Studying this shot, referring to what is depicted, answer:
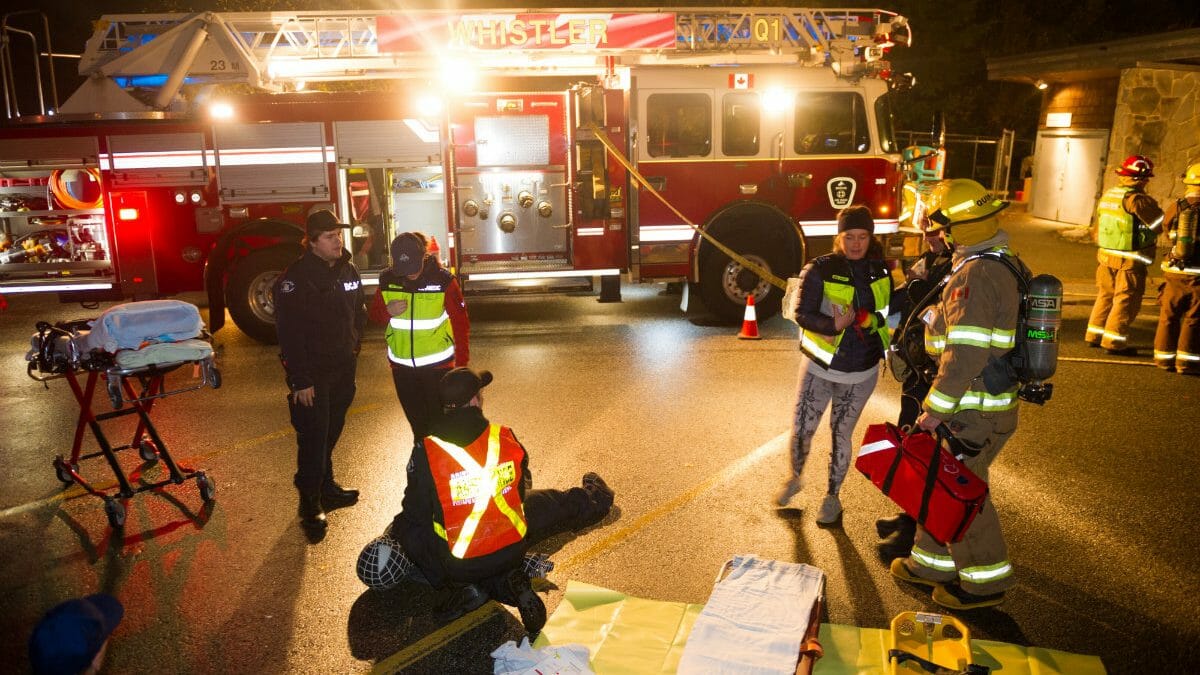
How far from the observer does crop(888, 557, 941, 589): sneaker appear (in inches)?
165

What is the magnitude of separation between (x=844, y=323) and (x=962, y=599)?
1.42 meters

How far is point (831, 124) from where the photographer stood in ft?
32.0

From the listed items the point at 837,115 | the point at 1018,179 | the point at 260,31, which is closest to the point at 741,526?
the point at 837,115

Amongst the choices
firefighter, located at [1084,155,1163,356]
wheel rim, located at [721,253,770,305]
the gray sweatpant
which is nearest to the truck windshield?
wheel rim, located at [721,253,770,305]

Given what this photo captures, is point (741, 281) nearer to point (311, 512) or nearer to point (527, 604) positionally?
point (311, 512)

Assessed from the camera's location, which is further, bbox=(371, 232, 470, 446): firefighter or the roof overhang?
the roof overhang

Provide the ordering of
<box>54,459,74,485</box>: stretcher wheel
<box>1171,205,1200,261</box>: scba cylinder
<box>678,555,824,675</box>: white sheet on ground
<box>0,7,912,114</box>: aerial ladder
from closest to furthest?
<box>678,555,824,675</box>: white sheet on ground, <box>54,459,74,485</box>: stretcher wheel, <box>1171,205,1200,261</box>: scba cylinder, <box>0,7,912,114</box>: aerial ladder

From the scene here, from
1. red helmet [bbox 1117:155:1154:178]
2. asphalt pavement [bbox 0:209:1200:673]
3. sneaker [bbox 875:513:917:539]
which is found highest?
red helmet [bbox 1117:155:1154:178]

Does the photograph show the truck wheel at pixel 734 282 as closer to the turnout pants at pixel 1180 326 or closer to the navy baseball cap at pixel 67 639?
the turnout pants at pixel 1180 326

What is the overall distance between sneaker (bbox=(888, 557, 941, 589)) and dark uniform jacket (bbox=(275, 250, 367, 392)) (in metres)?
3.23

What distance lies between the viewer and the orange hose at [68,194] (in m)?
9.31

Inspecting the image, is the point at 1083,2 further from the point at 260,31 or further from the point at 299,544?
the point at 299,544

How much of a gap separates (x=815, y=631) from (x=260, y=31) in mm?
8396

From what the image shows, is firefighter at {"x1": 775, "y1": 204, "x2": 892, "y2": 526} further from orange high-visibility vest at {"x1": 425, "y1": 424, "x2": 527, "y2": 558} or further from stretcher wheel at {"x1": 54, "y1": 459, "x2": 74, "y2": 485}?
stretcher wheel at {"x1": 54, "y1": 459, "x2": 74, "y2": 485}
